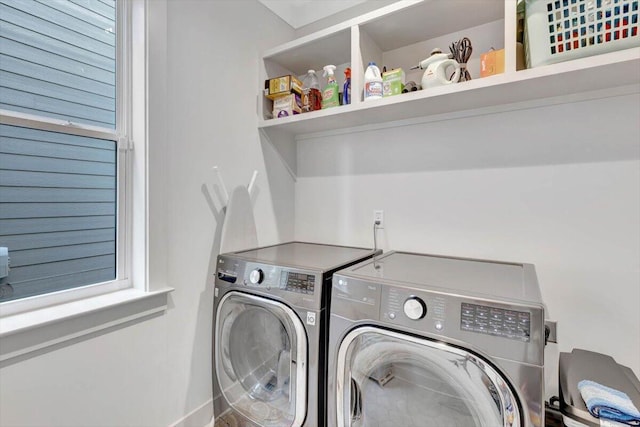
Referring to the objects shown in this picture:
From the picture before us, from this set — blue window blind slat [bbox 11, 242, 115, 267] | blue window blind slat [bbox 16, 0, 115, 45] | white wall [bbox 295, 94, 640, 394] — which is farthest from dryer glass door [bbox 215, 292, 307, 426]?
blue window blind slat [bbox 16, 0, 115, 45]

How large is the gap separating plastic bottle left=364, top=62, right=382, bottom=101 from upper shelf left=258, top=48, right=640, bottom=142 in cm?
5

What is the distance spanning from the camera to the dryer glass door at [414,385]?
0.93 meters

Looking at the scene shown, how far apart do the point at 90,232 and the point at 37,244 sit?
0.59ft

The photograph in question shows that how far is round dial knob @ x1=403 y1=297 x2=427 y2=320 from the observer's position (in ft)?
3.35

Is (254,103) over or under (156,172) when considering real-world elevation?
over

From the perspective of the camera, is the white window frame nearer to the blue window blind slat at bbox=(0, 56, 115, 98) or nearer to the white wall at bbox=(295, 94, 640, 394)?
the blue window blind slat at bbox=(0, 56, 115, 98)

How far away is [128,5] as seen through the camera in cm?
140

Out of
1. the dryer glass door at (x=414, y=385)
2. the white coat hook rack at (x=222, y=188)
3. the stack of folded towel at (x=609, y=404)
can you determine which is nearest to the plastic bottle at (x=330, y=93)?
the white coat hook rack at (x=222, y=188)

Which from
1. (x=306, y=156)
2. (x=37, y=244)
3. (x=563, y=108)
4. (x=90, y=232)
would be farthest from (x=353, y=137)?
(x=37, y=244)

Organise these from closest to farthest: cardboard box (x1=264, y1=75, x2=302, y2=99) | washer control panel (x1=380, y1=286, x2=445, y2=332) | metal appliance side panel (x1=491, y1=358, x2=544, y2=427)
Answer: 1. metal appliance side panel (x1=491, y1=358, x2=544, y2=427)
2. washer control panel (x1=380, y1=286, x2=445, y2=332)
3. cardboard box (x1=264, y1=75, x2=302, y2=99)

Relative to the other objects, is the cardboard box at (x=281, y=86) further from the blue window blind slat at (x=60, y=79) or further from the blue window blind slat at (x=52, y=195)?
the blue window blind slat at (x=52, y=195)

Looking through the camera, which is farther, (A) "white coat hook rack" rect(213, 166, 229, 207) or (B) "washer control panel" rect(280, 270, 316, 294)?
(A) "white coat hook rack" rect(213, 166, 229, 207)

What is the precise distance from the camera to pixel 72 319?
3.84ft

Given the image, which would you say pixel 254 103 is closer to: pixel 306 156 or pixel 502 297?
pixel 306 156
